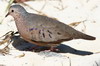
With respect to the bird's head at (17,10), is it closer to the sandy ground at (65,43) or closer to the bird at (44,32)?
the bird at (44,32)

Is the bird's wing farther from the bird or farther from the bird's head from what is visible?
the bird's head

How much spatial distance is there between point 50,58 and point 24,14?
91 centimetres

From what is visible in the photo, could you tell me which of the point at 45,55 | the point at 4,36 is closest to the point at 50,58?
the point at 45,55

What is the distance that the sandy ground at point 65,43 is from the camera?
7375 millimetres

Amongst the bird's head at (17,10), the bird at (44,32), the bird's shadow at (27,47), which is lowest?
the bird's shadow at (27,47)

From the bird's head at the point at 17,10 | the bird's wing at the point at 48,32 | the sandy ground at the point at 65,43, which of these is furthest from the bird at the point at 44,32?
the sandy ground at the point at 65,43

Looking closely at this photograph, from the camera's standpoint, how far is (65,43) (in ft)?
27.0

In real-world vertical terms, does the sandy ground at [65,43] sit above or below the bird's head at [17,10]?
below

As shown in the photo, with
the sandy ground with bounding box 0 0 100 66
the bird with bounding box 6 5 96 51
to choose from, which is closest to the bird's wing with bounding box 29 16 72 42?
the bird with bounding box 6 5 96 51

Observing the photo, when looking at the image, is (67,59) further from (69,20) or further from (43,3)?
(43,3)

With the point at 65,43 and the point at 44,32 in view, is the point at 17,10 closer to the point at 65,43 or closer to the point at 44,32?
the point at 44,32

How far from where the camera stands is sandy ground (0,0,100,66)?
7.38 metres

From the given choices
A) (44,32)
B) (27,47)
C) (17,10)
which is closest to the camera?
(44,32)

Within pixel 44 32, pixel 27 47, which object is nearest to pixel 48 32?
pixel 44 32
